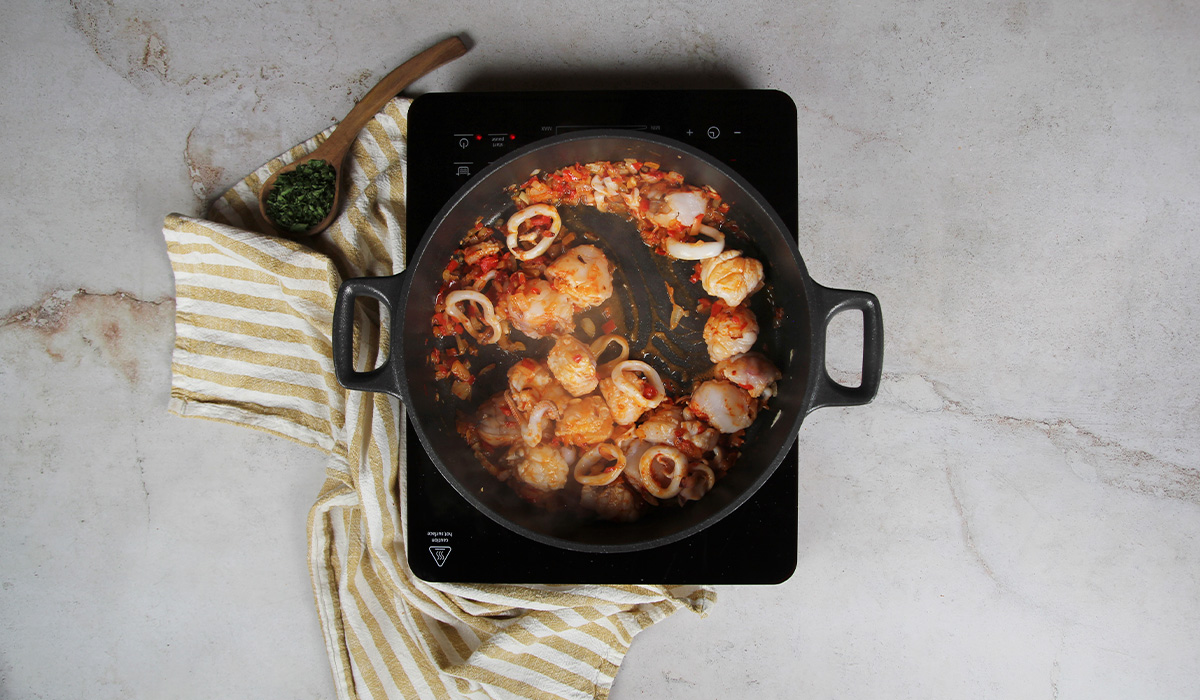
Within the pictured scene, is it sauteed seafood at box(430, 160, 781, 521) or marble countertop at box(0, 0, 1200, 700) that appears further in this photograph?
marble countertop at box(0, 0, 1200, 700)

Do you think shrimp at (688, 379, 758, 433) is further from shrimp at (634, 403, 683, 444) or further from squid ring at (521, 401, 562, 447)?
squid ring at (521, 401, 562, 447)

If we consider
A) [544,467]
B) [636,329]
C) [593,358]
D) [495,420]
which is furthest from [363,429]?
[636,329]

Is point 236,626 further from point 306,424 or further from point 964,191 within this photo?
point 964,191

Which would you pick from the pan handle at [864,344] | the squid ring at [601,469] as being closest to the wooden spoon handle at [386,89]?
the squid ring at [601,469]

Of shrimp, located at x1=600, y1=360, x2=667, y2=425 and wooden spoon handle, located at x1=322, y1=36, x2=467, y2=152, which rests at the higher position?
wooden spoon handle, located at x1=322, y1=36, x2=467, y2=152

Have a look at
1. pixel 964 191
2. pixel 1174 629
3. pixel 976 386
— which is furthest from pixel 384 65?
pixel 1174 629

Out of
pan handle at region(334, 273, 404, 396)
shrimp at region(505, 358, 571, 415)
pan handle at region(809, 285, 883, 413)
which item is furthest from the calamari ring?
pan handle at region(334, 273, 404, 396)

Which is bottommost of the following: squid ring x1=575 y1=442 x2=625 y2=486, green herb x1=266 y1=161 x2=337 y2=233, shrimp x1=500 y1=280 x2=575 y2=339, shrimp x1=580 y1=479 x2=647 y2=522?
shrimp x1=580 y1=479 x2=647 y2=522
